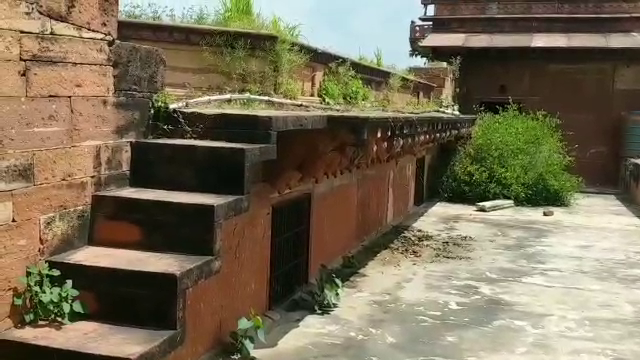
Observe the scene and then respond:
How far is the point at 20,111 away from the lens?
2986 millimetres

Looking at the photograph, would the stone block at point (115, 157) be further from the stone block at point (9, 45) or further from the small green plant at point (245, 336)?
the small green plant at point (245, 336)

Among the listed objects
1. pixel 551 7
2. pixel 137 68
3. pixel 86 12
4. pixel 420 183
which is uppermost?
pixel 551 7

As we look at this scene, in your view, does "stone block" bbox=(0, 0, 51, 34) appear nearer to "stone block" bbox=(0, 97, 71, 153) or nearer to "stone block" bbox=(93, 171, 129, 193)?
"stone block" bbox=(0, 97, 71, 153)

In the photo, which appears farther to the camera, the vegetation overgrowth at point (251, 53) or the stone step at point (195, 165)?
the vegetation overgrowth at point (251, 53)

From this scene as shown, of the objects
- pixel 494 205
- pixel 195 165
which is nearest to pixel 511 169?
pixel 494 205

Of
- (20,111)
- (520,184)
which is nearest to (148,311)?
(20,111)

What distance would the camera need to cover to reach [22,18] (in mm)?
2980

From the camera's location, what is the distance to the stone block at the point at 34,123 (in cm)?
292

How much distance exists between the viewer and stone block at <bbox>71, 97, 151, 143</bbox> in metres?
3.38

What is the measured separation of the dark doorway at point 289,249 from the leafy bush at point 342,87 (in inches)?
105

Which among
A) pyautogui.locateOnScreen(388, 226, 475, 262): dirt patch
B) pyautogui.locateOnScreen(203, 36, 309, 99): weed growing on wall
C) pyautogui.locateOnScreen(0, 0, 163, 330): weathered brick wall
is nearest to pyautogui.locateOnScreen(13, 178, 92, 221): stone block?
pyautogui.locateOnScreen(0, 0, 163, 330): weathered brick wall

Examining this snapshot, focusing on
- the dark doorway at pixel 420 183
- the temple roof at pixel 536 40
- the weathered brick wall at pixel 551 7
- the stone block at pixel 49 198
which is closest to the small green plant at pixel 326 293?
the stone block at pixel 49 198

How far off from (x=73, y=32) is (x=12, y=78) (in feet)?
1.56

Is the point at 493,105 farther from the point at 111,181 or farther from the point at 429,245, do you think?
the point at 111,181
